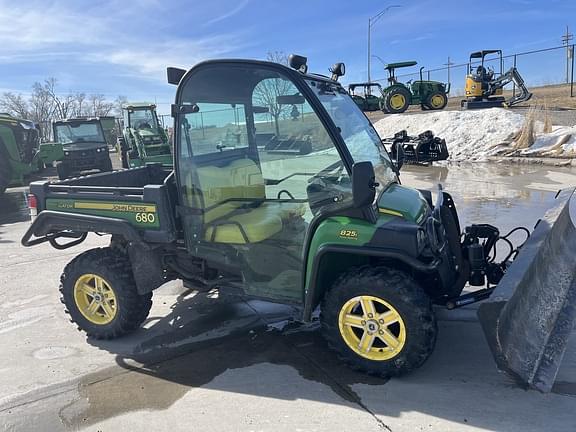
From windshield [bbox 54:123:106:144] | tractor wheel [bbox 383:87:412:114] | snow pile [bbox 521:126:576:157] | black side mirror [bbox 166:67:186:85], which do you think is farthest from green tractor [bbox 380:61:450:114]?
black side mirror [bbox 166:67:186:85]

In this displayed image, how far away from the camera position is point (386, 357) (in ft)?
10.7

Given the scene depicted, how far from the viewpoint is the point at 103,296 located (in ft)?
13.6

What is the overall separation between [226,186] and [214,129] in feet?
1.52

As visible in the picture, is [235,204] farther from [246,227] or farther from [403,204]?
[403,204]

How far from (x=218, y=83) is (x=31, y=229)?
2.25 meters

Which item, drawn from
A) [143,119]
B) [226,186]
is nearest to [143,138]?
Result: [143,119]

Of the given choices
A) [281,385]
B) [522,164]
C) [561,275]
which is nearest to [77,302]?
[281,385]

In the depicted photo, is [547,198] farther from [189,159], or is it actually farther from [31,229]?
[31,229]

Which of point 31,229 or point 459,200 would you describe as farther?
point 459,200

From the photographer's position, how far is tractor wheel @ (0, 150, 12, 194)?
47.7 feet

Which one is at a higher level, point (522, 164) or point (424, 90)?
point (424, 90)

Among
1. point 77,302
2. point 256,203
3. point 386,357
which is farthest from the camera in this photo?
point 77,302

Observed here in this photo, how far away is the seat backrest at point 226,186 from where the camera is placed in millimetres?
3666

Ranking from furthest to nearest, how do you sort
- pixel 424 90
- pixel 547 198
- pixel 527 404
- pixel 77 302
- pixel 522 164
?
pixel 424 90 → pixel 522 164 → pixel 547 198 → pixel 77 302 → pixel 527 404
